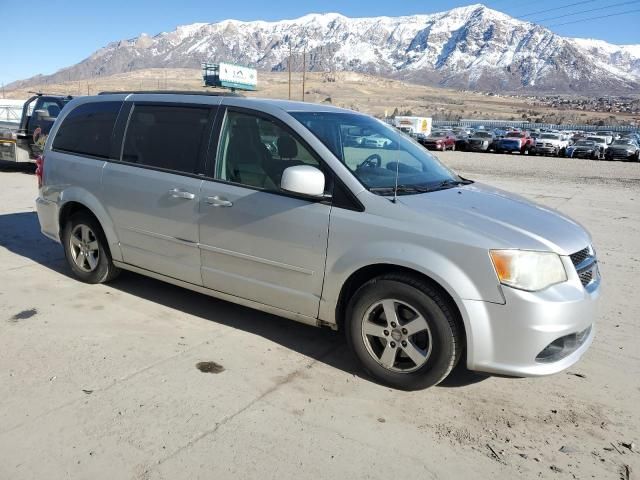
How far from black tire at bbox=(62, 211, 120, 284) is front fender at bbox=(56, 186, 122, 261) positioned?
0.14 m

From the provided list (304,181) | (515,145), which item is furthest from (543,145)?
(304,181)

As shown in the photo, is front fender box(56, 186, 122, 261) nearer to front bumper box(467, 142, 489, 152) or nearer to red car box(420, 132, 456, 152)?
red car box(420, 132, 456, 152)

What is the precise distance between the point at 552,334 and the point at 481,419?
0.65 metres

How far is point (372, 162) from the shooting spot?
419 cm

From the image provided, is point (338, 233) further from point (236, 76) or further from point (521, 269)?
point (236, 76)

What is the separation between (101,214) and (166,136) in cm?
98

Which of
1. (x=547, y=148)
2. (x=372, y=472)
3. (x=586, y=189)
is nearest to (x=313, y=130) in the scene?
(x=372, y=472)

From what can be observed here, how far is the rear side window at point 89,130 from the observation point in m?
5.13

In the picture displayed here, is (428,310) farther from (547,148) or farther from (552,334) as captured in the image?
(547,148)

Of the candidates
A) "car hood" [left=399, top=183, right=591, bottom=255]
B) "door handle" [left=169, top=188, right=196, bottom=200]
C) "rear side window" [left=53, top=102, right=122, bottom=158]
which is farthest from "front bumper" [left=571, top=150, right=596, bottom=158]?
"door handle" [left=169, top=188, right=196, bottom=200]

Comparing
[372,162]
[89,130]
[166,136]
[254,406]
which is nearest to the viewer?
[254,406]

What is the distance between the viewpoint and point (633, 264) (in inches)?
277

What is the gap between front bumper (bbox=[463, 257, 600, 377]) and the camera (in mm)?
3205

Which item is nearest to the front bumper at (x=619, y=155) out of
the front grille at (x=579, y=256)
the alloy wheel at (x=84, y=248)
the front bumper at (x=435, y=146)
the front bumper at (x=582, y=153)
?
the front bumper at (x=582, y=153)
